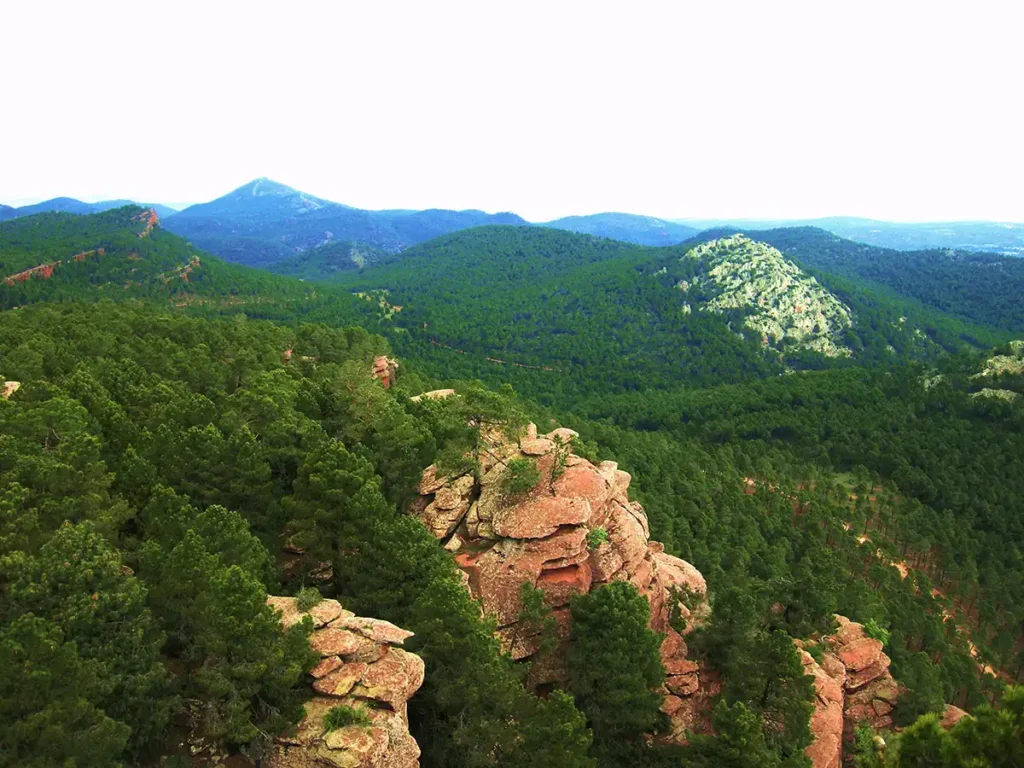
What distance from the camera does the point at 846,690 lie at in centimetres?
3325

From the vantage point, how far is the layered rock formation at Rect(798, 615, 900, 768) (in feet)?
92.2

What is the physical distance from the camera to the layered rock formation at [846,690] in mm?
28109

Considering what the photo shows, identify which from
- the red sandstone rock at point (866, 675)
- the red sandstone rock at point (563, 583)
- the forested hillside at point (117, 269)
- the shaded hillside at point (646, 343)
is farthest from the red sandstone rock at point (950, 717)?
the forested hillside at point (117, 269)

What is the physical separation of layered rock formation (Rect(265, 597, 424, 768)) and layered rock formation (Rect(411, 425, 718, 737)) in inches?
331

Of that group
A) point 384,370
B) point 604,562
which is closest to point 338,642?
point 604,562

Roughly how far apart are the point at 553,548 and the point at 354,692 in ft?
44.3

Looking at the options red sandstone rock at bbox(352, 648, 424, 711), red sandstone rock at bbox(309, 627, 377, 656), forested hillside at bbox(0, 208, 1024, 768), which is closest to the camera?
forested hillside at bbox(0, 208, 1024, 768)

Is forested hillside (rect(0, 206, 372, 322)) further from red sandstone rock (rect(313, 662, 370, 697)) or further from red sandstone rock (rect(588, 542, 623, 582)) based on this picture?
red sandstone rock (rect(588, 542, 623, 582))

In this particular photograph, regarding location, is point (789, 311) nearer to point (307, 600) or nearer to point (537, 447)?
point (537, 447)

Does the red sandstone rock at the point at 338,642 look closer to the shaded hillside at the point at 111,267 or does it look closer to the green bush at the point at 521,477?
the green bush at the point at 521,477

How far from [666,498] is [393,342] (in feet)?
336

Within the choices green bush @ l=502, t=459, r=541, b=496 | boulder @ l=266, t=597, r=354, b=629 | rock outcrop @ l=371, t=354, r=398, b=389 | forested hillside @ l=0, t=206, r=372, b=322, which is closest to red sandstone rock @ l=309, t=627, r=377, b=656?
boulder @ l=266, t=597, r=354, b=629

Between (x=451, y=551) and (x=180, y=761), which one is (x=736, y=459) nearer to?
(x=451, y=551)

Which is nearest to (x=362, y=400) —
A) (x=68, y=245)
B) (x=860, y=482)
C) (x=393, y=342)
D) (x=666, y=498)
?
(x=666, y=498)
